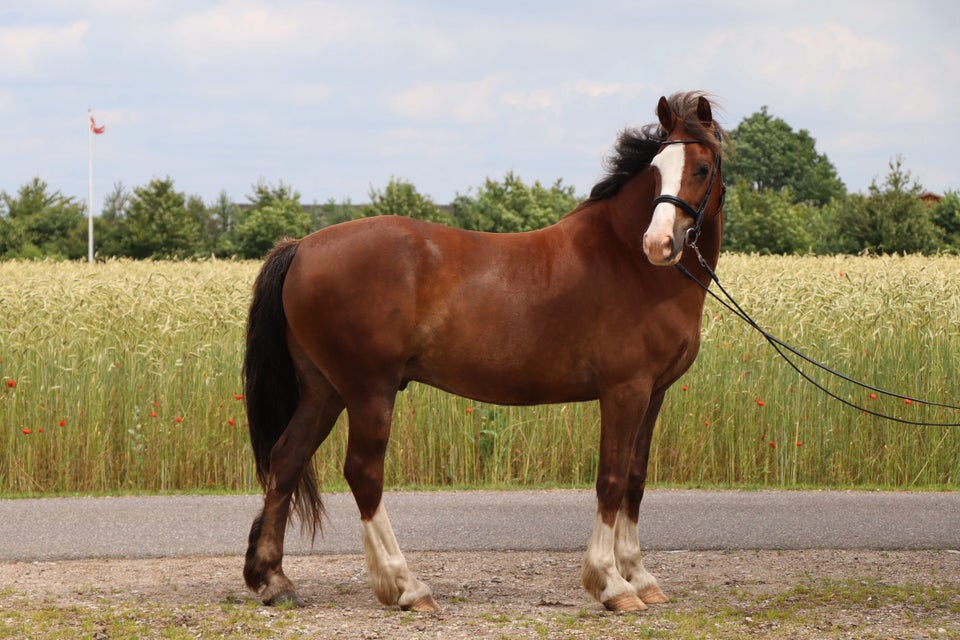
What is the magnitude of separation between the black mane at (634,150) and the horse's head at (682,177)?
0.05 ft

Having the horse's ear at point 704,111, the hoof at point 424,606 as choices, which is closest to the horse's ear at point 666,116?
the horse's ear at point 704,111

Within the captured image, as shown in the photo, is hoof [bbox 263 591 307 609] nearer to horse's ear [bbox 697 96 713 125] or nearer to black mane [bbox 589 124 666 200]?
black mane [bbox 589 124 666 200]

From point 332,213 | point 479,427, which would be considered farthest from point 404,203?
point 479,427

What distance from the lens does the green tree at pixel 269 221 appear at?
45219 mm

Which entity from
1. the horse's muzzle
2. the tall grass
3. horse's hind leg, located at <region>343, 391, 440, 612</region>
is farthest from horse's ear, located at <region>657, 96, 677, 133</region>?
the tall grass

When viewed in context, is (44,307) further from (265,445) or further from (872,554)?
(872,554)

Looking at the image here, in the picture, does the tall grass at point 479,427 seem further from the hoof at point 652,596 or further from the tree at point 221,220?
the tree at point 221,220

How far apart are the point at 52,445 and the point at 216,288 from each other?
495 cm

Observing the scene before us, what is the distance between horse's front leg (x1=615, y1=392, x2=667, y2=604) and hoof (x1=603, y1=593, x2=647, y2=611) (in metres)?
0.23

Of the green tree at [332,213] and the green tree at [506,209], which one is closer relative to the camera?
the green tree at [506,209]

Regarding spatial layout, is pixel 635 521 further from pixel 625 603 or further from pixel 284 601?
pixel 284 601

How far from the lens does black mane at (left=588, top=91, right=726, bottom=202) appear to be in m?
5.72

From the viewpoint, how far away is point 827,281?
1277cm

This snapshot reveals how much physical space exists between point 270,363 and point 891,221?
36976 mm
